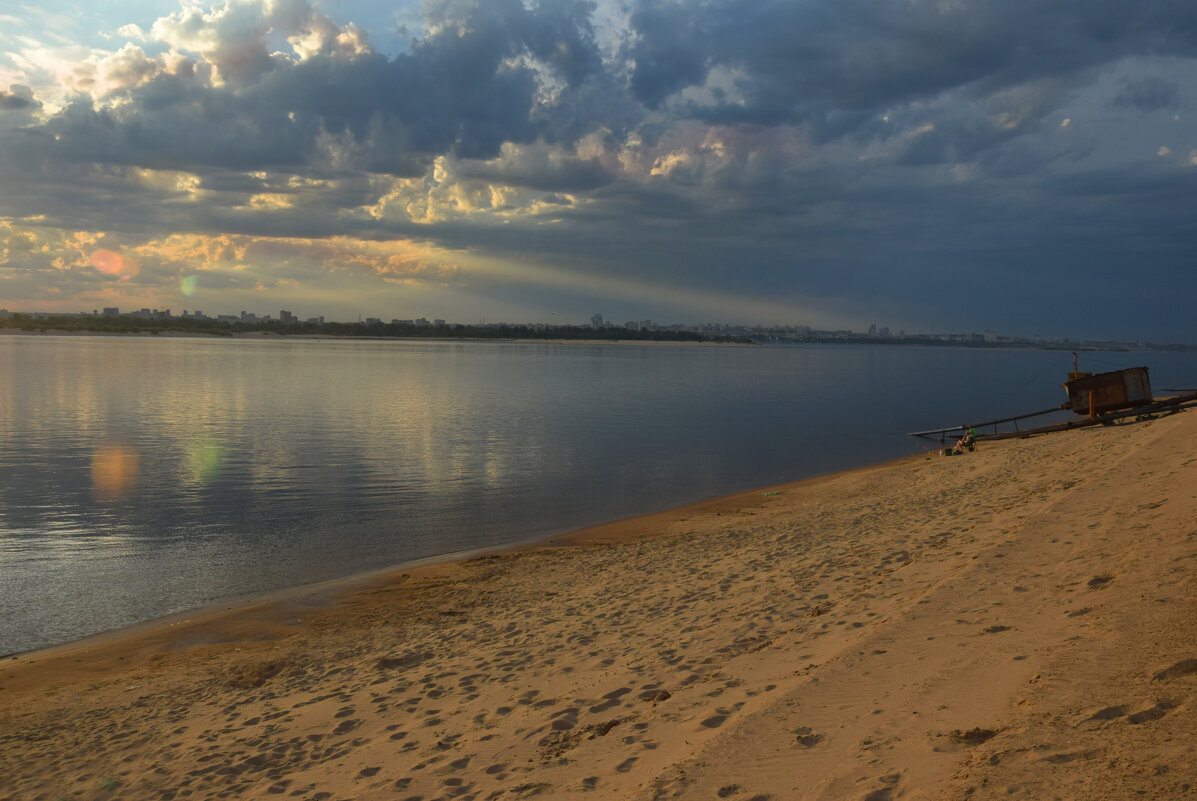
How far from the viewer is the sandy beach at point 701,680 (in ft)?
17.7

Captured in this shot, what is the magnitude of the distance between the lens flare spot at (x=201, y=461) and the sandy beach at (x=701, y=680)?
48.6 ft

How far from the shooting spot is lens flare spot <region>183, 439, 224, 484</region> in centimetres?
2658

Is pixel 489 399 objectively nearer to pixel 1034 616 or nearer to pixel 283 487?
pixel 283 487

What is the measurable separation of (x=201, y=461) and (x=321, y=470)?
566 cm

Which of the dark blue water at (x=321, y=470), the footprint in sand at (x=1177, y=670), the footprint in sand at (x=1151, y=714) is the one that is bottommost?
the dark blue water at (x=321, y=470)

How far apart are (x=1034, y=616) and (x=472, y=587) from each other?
364 inches

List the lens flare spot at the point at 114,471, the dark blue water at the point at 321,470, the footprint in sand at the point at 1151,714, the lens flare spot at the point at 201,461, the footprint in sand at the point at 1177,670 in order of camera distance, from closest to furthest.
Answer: the footprint in sand at the point at 1151,714, the footprint in sand at the point at 1177,670, the dark blue water at the point at 321,470, the lens flare spot at the point at 114,471, the lens flare spot at the point at 201,461

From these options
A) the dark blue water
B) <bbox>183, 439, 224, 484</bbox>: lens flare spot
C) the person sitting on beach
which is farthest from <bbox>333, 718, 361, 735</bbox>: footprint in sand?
the person sitting on beach

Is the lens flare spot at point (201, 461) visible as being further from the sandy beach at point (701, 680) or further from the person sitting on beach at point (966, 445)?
the person sitting on beach at point (966, 445)

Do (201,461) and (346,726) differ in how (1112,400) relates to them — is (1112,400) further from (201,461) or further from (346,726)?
(201,461)

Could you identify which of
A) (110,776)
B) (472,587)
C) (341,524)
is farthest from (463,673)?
(341,524)

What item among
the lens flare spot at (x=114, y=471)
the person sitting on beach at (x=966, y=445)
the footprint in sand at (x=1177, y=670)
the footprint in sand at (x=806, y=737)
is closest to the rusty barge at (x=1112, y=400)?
the person sitting on beach at (x=966, y=445)

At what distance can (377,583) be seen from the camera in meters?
14.8

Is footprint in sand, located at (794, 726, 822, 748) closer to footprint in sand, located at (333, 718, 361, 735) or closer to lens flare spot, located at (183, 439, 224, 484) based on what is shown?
footprint in sand, located at (333, 718, 361, 735)
